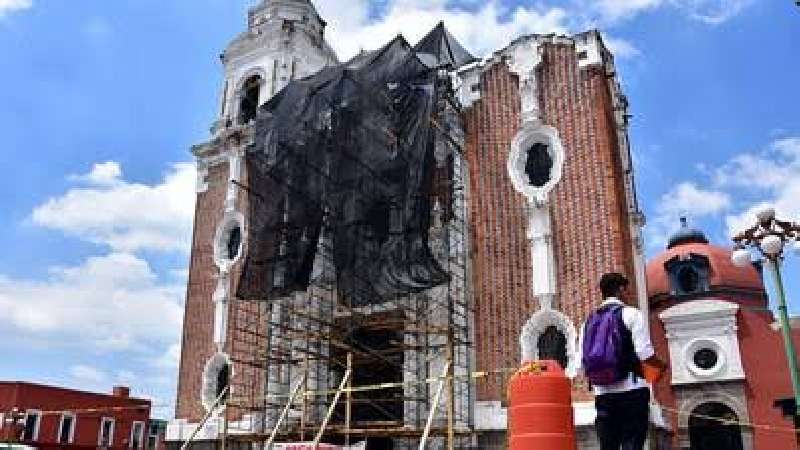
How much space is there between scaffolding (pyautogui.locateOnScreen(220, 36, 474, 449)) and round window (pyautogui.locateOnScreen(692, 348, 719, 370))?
37.1 feet

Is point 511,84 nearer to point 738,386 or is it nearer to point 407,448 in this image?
point 407,448

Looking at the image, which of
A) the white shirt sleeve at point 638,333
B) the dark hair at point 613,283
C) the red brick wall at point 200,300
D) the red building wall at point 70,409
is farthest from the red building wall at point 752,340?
the red building wall at point 70,409

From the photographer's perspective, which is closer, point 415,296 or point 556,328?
point 556,328

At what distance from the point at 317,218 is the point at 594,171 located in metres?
6.45

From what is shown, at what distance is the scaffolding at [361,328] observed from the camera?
16.5 metres

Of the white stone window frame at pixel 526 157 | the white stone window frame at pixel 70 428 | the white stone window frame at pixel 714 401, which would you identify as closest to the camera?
the white stone window frame at pixel 526 157

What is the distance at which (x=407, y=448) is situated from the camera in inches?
660

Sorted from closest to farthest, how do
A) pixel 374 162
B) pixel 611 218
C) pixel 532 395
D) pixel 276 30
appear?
pixel 532 395 < pixel 611 218 < pixel 374 162 < pixel 276 30

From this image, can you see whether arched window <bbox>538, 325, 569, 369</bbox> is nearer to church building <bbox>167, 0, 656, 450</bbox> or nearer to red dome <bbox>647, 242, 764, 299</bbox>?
church building <bbox>167, 0, 656, 450</bbox>

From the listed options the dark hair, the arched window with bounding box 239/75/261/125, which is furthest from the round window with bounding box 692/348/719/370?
the dark hair

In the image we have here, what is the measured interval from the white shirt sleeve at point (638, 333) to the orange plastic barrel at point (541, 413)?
2.18ft

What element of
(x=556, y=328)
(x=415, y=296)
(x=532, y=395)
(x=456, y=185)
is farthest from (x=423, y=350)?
(x=532, y=395)

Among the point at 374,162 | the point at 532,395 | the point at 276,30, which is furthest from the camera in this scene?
the point at 276,30

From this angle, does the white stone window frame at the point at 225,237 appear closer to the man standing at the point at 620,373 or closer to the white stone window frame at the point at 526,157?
the white stone window frame at the point at 526,157
